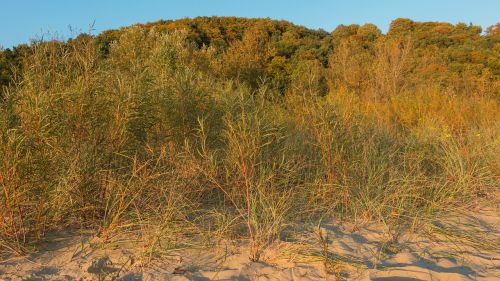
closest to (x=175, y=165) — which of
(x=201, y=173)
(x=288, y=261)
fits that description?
(x=201, y=173)

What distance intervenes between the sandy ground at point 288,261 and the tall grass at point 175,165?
0.15 metres

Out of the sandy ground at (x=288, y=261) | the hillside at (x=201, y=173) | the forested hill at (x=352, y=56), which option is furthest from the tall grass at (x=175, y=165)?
the forested hill at (x=352, y=56)

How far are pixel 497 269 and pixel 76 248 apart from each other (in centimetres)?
331

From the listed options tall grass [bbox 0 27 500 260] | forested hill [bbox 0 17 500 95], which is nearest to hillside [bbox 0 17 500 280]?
tall grass [bbox 0 27 500 260]

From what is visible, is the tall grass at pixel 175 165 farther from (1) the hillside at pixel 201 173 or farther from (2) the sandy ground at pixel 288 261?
(2) the sandy ground at pixel 288 261

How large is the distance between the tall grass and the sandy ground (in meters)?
0.15

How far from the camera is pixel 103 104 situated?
372cm

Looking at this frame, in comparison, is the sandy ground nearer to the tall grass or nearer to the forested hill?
the tall grass

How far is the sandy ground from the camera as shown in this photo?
288 cm

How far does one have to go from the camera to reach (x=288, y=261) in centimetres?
309

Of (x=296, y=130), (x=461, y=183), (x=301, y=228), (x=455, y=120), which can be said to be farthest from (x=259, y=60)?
(x=301, y=228)

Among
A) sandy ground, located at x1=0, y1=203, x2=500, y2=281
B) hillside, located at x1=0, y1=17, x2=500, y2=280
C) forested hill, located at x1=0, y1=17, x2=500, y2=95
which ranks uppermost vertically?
forested hill, located at x1=0, y1=17, x2=500, y2=95

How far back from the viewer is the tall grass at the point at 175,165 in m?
3.26

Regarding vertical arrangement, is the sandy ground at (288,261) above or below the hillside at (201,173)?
below
